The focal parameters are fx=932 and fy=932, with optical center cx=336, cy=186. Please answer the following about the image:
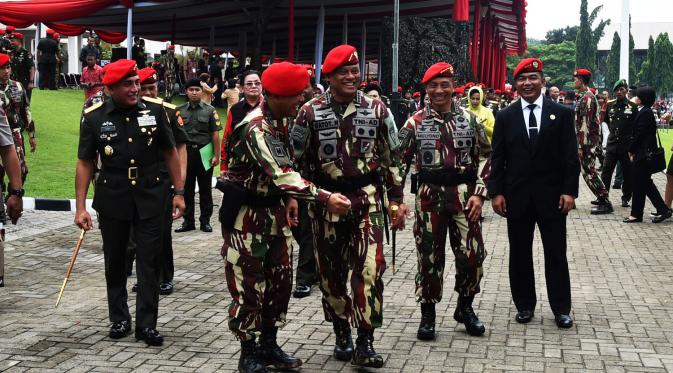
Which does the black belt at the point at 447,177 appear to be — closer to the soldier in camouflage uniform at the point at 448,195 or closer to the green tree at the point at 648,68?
the soldier in camouflage uniform at the point at 448,195

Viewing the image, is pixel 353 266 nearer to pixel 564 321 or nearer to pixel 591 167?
pixel 564 321

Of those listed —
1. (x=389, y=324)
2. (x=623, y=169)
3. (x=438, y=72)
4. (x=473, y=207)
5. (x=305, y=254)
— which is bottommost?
(x=389, y=324)

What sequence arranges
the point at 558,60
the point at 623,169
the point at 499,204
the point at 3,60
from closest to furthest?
the point at 499,204 < the point at 3,60 < the point at 623,169 < the point at 558,60

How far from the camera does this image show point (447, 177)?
6410 millimetres

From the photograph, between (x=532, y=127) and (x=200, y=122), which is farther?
(x=200, y=122)

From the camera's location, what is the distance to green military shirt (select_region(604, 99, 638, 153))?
46.5ft

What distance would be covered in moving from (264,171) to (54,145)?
50.6 ft

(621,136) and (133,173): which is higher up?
(621,136)

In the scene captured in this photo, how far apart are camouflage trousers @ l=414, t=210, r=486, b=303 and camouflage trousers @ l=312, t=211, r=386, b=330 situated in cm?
83

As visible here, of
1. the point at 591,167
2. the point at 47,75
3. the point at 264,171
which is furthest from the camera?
the point at 47,75

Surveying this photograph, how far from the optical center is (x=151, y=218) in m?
6.28

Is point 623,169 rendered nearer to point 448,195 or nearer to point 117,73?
point 448,195

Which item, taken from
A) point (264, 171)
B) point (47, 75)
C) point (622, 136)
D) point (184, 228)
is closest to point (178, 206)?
point (264, 171)

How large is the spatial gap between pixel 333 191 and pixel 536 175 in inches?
72.4
